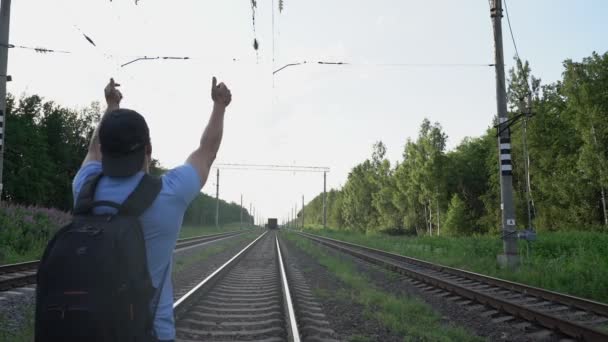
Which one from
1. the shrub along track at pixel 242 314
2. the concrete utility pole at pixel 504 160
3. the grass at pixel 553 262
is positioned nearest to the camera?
the shrub along track at pixel 242 314

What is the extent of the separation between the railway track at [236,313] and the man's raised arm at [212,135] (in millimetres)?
4085

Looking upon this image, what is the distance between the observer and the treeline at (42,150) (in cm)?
4719

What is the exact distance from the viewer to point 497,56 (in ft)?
51.0

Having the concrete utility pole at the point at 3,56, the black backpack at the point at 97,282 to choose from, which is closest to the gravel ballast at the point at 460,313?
the black backpack at the point at 97,282

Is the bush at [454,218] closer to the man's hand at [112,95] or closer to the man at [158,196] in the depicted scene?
the man's hand at [112,95]

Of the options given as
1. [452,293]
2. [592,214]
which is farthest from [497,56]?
[592,214]

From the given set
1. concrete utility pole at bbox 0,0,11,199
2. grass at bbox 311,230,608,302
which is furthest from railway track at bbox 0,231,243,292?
grass at bbox 311,230,608,302

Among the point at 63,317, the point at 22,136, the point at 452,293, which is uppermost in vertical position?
the point at 22,136

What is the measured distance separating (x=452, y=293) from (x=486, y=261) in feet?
21.4

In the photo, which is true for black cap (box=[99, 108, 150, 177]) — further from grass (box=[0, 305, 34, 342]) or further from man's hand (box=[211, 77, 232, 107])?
grass (box=[0, 305, 34, 342])

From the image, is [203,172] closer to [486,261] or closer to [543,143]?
[486,261]

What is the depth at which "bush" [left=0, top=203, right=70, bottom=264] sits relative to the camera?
49.9 ft

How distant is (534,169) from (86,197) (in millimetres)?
47847

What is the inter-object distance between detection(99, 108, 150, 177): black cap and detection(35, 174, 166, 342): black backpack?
6.3 inches
